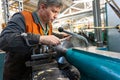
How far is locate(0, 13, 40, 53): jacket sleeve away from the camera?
42.1 inches

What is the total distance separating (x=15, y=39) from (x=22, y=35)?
57 mm

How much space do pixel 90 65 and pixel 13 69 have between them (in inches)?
27.6

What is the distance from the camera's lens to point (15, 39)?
1079 mm

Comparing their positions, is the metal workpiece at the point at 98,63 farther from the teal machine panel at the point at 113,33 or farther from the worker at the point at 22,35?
the teal machine panel at the point at 113,33

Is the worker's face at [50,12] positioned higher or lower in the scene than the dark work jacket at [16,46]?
higher

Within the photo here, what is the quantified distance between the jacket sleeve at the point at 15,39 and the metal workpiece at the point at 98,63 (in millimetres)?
275

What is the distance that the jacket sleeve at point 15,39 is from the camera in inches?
42.1

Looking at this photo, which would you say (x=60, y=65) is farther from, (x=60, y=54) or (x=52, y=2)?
(x=52, y=2)

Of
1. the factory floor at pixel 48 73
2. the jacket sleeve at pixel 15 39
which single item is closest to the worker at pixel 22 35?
the jacket sleeve at pixel 15 39

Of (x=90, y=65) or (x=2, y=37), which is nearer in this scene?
(x=90, y=65)

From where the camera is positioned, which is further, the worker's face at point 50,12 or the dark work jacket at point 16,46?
the worker's face at point 50,12

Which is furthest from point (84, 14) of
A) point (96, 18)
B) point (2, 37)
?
point (2, 37)

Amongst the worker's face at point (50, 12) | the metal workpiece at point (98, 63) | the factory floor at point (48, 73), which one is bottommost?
the factory floor at point (48, 73)

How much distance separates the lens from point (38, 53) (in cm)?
120
